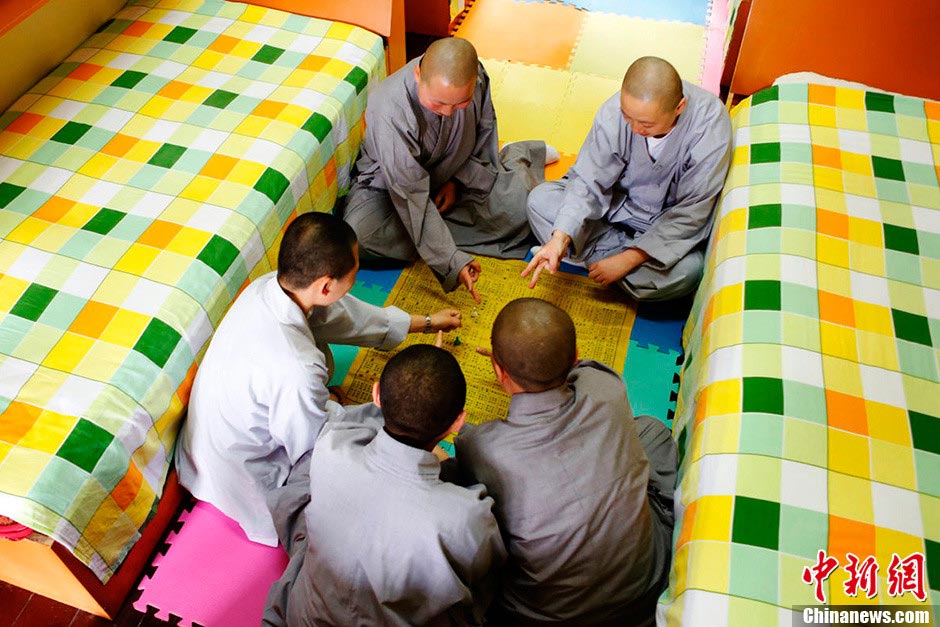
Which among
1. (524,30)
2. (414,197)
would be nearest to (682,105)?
(414,197)

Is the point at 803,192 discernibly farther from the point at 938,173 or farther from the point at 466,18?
the point at 466,18

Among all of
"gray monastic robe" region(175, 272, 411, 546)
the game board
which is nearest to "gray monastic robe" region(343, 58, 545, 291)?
the game board

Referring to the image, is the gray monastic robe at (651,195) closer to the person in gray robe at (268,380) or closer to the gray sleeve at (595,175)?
the gray sleeve at (595,175)

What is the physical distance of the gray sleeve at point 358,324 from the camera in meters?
2.72

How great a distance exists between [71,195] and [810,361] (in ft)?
9.51

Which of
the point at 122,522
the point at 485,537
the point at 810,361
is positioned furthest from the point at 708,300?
the point at 122,522

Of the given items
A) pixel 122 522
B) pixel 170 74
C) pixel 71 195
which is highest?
pixel 170 74

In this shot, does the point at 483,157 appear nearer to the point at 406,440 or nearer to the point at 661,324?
the point at 661,324

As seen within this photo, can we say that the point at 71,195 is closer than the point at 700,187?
Yes

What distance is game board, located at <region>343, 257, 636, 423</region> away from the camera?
3.19 metres

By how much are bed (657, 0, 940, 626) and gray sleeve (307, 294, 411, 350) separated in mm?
1208

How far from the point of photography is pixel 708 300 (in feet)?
9.52

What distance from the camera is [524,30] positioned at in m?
5.23

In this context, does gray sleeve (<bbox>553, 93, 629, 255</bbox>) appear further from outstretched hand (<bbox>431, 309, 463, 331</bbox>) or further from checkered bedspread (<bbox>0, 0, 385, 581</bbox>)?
checkered bedspread (<bbox>0, 0, 385, 581</bbox>)
